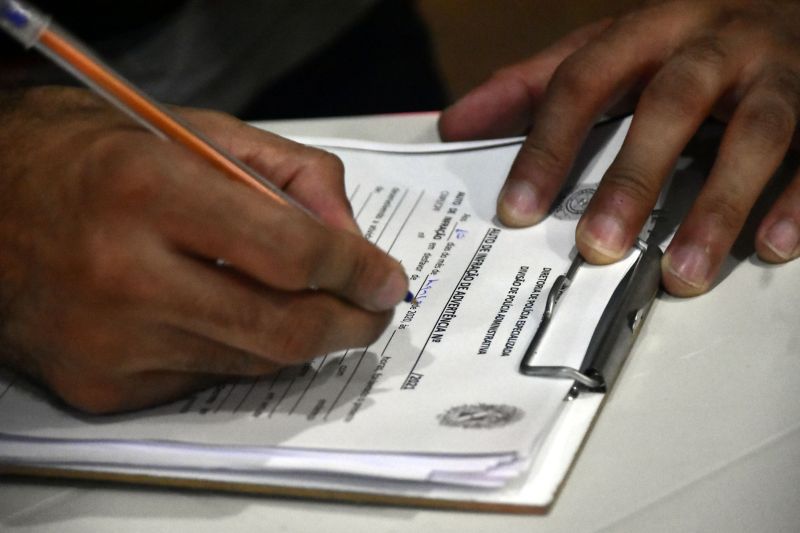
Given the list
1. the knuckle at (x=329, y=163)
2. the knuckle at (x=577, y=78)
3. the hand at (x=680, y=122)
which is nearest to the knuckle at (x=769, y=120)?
the hand at (x=680, y=122)

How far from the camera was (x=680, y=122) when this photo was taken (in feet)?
1.76

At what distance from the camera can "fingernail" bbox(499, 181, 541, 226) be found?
0.53m

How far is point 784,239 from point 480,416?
0.23 meters

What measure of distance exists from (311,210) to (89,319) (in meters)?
0.13

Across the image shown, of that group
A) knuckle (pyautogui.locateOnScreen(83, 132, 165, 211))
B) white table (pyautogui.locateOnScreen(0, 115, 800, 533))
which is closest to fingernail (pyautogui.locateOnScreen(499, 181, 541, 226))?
white table (pyautogui.locateOnScreen(0, 115, 800, 533))

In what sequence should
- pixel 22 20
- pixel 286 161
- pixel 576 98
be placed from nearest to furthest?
pixel 22 20
pixel 286 161
pixel 576 98

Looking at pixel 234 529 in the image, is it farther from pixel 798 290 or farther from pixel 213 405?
pixel 798 290

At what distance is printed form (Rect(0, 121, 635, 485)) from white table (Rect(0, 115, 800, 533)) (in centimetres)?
2

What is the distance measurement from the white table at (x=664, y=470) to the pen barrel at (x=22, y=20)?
223 millimetres

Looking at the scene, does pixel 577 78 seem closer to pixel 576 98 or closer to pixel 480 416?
pixel 576 98

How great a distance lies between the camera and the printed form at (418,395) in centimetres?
39

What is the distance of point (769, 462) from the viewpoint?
1.30 feet

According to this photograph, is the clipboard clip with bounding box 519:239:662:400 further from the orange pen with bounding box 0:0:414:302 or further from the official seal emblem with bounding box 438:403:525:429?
the orange pen with bounding box 0:0:414:302

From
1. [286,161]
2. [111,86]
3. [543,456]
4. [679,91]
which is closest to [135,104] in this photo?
[111,86]
